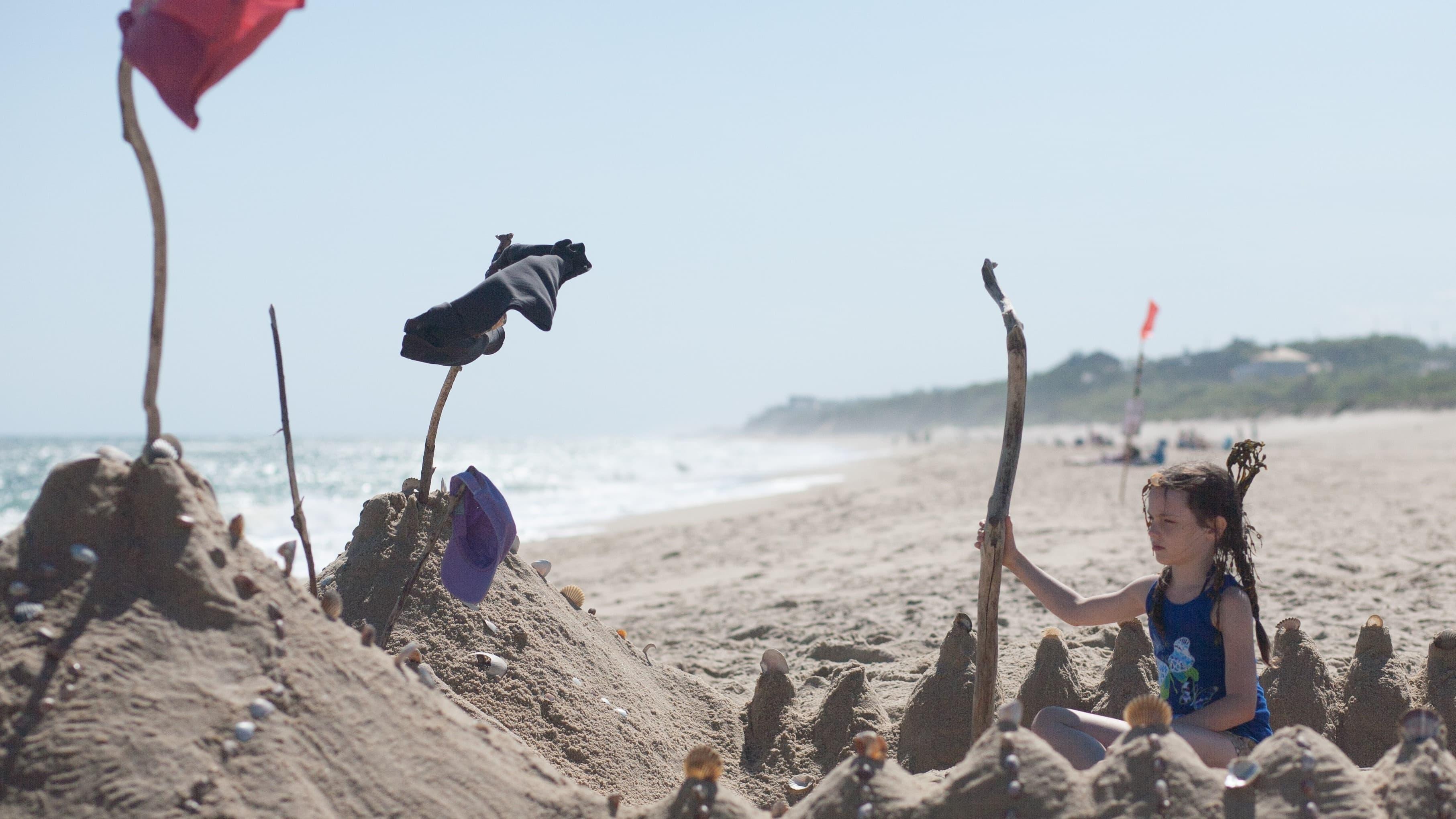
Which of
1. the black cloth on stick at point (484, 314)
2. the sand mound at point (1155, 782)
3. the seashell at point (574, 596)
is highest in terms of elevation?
the black cloth on stick at point (484, 314)

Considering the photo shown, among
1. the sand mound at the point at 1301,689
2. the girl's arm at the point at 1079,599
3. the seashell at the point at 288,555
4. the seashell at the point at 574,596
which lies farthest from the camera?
the seashell at the point at 574,596

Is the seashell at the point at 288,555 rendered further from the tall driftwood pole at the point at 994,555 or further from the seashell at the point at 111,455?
the tall driftwood pole at the point at 994,555

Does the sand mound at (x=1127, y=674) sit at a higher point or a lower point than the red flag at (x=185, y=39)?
lower

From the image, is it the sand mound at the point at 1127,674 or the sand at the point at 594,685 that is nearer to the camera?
the sand at the point at 594,685

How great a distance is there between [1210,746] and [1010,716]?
3.48 feet

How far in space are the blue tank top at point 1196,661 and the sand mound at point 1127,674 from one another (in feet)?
2.50

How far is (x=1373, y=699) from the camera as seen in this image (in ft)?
12.4

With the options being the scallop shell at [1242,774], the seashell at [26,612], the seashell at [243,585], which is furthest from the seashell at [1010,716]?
the seashell at [26,612]

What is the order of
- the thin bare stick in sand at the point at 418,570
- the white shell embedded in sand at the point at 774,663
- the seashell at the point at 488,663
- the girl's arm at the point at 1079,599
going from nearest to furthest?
the girl's arm at the point at 1079,599 → the thin bare stick in sand at the point at 418,570 → the seashell at the point at 488,663 → the white shell embedded in sand at the point at 774,663

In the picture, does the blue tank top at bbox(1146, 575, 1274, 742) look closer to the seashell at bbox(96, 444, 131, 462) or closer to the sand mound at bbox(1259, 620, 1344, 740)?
the sand mound at bbox(1259, 620, 1344, 740)

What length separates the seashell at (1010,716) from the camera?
2.17 m

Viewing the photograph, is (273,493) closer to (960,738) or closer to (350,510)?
(350,510)

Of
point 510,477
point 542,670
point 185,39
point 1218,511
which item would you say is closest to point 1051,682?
point 1218,511

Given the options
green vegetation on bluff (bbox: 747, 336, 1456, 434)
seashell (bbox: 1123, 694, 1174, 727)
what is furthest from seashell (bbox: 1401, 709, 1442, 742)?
green vegetation on bluff (bbox: 747, 336, 1456, 434)
